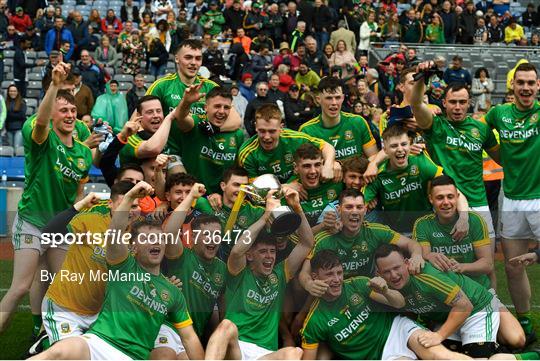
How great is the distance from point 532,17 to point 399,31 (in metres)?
3.76

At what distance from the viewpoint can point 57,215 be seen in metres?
7.52

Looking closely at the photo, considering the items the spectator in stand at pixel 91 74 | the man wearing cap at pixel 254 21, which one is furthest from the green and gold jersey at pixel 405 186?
the man wearing cap at pixel 254 21

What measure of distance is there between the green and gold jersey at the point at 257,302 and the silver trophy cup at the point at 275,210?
33cm

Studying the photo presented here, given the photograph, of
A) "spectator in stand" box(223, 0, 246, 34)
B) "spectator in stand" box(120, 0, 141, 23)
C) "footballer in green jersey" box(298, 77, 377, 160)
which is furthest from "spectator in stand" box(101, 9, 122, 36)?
"footballer in green jersey" box(298, 77, 377, 160)

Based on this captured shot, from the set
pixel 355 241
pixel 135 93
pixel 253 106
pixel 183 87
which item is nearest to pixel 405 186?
pixel 355 241

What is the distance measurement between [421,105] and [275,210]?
1.85 meters

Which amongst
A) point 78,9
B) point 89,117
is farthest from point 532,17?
point 89,117

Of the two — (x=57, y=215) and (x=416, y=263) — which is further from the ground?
(x=57, y=215)

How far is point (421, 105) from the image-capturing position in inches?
322

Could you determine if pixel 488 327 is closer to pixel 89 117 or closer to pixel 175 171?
pixel 175 171

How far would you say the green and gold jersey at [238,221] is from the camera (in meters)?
7.21

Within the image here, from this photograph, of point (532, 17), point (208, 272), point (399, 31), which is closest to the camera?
point (208, 272)

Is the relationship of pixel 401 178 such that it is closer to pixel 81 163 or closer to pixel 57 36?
pixel 81 163

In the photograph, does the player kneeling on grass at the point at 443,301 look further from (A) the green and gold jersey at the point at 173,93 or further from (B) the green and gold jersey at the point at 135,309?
(A) the green and gold jersey at the point at 173,93
